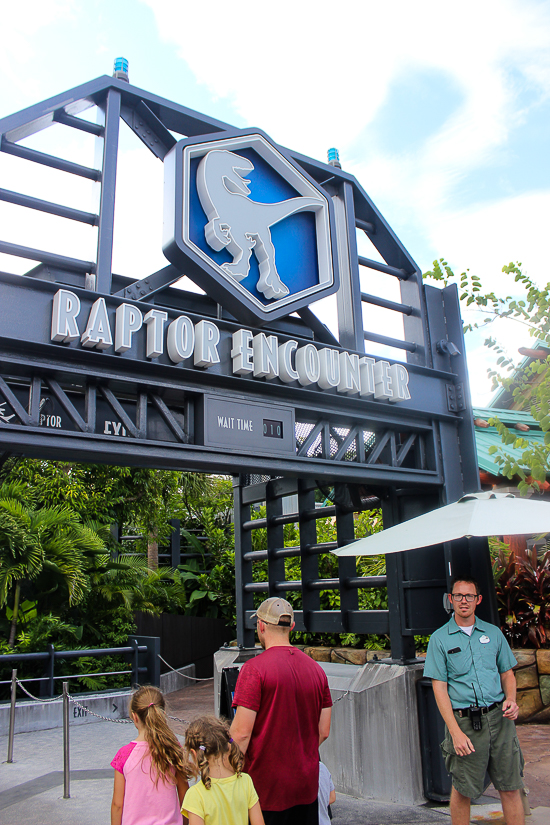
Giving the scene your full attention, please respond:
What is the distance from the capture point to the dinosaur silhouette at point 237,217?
6.06 meters

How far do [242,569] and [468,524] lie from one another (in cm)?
484

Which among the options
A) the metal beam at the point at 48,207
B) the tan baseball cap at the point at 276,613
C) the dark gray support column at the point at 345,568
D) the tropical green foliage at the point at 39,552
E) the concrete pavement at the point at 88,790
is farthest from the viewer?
the tropical green foliage at the point at 39,552

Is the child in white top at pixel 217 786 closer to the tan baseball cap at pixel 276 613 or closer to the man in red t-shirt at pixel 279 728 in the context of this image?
the man in red t-shirt at pixel 279 728

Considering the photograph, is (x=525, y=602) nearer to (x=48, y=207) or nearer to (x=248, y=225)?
(x=248, y=225)

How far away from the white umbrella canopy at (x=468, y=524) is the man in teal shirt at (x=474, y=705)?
0.41m

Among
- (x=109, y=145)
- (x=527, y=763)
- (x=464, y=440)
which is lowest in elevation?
(x=527, y=763)

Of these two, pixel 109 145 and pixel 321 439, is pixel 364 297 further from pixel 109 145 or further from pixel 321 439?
pixel 109 145

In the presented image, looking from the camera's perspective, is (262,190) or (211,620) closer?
(262,190)

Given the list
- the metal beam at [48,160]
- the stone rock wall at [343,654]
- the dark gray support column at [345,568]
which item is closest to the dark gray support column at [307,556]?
the dark gray support column at [345,568]

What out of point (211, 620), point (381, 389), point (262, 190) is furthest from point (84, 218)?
point (211, 620)

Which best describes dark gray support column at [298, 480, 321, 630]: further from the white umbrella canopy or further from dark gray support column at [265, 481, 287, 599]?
the white umbrella canopy

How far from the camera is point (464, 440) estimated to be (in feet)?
23.7

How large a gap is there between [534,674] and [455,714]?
500 centimetres

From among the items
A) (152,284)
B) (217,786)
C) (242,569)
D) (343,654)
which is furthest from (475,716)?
(343,654)
